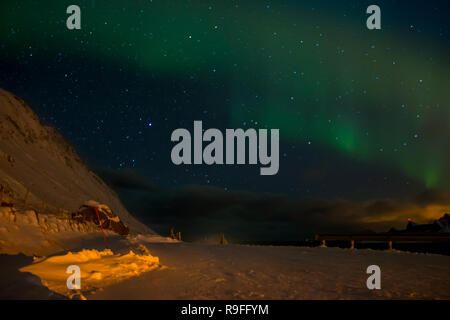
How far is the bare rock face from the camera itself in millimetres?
44469

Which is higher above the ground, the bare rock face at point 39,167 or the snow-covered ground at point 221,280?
A: the bare rock face at point 39,167

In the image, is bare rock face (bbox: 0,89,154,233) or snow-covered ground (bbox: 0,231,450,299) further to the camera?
bare rock face (bbox: 0,89,154,233)

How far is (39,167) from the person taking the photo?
57625 millimetres

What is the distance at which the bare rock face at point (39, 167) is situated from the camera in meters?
44.5

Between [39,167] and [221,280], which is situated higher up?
[39,167]

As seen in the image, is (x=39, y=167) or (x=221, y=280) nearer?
(x=221, y=280)

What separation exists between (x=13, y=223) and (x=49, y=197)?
123 ft

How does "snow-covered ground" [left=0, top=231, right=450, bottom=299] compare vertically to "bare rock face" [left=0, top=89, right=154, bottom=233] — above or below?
below

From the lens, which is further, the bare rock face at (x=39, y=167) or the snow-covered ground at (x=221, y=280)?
the bare rock face at (x=39, y=167)

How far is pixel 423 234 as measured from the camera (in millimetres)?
16547
